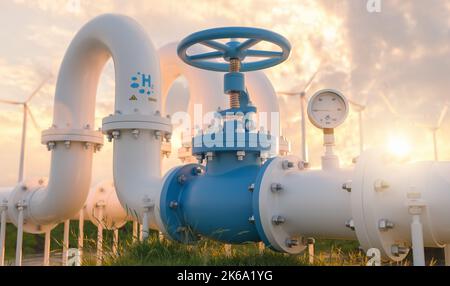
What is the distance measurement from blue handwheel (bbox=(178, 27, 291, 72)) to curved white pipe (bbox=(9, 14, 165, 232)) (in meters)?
1.15

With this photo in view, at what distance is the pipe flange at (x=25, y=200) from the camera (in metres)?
10.4

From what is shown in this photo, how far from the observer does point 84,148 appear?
31.6 ft

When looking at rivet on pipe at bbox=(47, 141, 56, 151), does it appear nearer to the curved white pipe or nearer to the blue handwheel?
the curved white pipe

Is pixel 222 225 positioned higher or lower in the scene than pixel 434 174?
lower

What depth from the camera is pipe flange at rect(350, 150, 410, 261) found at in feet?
15.6

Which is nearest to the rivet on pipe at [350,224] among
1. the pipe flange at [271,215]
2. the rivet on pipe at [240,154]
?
the pipe flange at [271,215]

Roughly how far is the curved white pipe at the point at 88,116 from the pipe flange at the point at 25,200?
0.02 metres

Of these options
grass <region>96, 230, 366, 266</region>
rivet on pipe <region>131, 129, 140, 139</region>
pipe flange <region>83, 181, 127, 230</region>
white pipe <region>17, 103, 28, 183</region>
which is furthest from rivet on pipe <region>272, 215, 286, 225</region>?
white pipe <region>17, 103, 28, 183</region>

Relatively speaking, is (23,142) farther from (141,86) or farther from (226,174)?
(226,174)
